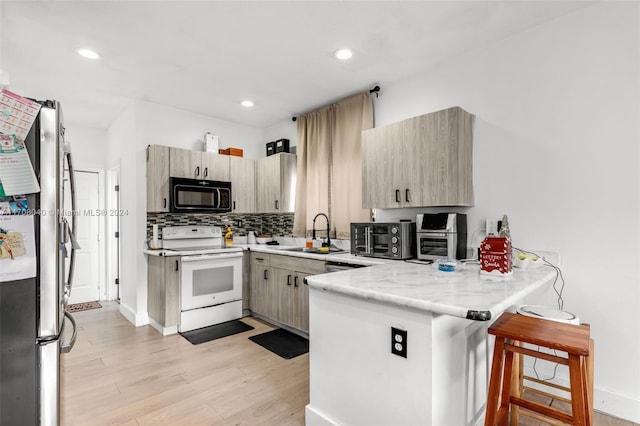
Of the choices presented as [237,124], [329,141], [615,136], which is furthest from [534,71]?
[237,124]

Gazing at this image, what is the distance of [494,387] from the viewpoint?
1569mm

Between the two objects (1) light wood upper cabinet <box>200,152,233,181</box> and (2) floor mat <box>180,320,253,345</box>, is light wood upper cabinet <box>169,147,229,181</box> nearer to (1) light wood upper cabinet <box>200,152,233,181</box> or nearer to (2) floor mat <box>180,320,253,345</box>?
(1) light wood upper cabinet <box>200,152,233,181</box>

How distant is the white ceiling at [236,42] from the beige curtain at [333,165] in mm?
271

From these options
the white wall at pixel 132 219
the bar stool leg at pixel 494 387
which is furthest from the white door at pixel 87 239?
the bar stool leg at pixel 494 387

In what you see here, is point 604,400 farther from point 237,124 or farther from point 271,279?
point 237,124

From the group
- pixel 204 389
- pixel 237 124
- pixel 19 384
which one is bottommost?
pixel 204 389

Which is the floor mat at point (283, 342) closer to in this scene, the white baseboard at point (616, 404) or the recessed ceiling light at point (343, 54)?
A: the white baseboard at point (616, 404)

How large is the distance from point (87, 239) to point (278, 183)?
3.09 metres

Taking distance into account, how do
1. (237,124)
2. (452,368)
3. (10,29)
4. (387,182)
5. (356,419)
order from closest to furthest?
(452,368) → (356,419) → (10,29) → (387,182) → (237,124)

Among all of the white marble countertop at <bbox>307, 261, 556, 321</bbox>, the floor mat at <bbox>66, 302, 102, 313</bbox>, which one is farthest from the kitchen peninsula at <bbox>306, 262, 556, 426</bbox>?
the floor mat at <bbox>66, 302, 102, 313</bbox>

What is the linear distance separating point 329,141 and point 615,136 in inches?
100

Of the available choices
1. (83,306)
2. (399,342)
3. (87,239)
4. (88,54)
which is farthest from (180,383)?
(87,239)

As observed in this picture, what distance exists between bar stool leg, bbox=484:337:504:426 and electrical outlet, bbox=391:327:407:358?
1.43 ft

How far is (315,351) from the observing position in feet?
6.45
